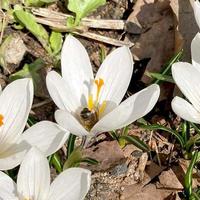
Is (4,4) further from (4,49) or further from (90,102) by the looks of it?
(90,102)

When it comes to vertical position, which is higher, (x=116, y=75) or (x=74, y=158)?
(x=116, y=75)

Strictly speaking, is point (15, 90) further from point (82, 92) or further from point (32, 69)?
point (32, 69)

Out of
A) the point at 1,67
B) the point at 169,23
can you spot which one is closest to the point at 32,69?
the point at 1,67

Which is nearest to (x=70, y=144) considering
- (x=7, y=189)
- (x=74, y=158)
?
(x=74, y=158)

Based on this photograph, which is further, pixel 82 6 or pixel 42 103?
pixel 82 6

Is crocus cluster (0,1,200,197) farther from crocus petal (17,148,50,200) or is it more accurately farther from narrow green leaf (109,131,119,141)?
narrow green leaf (109,131,119,141)

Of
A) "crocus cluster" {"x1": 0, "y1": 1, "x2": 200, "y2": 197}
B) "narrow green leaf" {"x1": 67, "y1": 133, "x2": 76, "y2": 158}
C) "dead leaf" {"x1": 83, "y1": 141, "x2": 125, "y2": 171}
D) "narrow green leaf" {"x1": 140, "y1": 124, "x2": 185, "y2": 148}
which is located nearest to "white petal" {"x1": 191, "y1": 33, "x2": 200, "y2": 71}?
"crocus cluster" {"x1": 0, "y1": 1, "x2": 200, "y2": 197}
